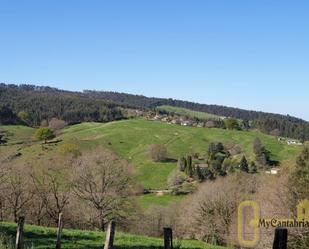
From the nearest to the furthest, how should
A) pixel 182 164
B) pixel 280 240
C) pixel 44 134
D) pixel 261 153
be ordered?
pixel 280 240 < pixel 182 164 < pixel 261 153 < pixel 44 134

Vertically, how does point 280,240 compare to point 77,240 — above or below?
above

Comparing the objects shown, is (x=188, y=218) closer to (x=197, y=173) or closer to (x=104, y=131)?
(x=197, y=173)

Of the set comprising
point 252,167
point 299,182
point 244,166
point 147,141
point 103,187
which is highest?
point 299,182

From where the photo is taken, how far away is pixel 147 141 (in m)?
176

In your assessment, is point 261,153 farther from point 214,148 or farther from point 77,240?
point 77,240

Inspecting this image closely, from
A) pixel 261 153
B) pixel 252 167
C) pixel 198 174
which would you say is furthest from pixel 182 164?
pixel 261 153

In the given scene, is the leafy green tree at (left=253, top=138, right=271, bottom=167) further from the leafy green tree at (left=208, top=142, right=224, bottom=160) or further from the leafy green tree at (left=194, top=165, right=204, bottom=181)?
the leafy green tree at (left=194, top=165, right=204, bottom=181)

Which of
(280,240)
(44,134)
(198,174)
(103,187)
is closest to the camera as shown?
(280,240)

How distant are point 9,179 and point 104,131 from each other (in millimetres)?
136949

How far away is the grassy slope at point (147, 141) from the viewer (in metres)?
146

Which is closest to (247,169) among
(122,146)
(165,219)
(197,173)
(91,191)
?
(197,173)

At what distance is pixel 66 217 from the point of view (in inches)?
2024

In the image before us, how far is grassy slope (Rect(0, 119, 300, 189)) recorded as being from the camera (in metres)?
146

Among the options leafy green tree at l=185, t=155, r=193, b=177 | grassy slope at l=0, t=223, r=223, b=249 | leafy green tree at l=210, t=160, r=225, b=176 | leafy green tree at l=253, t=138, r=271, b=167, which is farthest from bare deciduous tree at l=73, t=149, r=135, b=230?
leafy green tree at l=253, t=138, r=271, b=167
